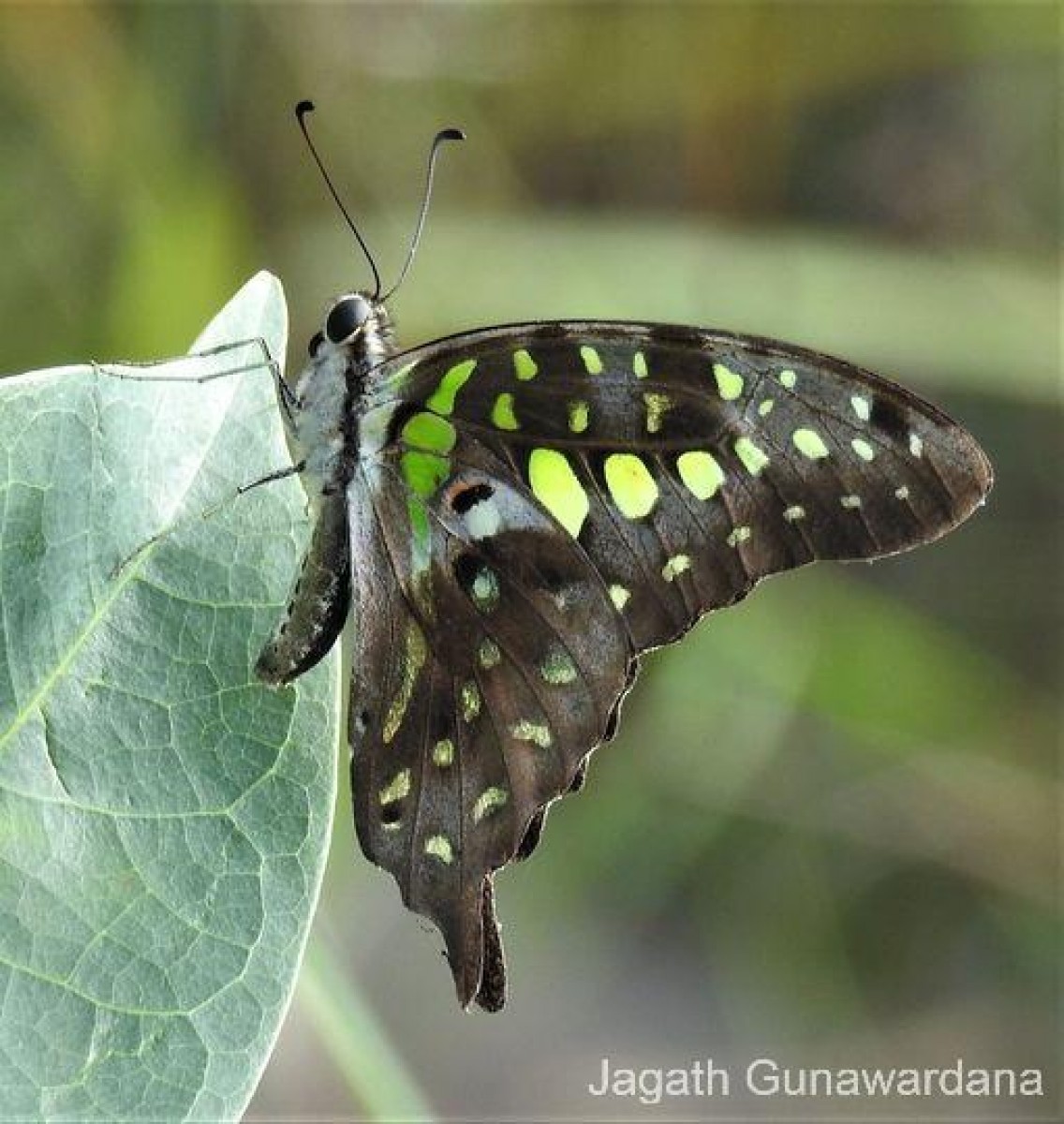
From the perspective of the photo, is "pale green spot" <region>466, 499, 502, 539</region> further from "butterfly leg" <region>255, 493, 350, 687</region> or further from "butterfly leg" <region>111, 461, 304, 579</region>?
"butterfly leg" <region>111, 461, 304, 579</region>

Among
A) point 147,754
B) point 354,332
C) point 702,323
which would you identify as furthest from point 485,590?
point 702,323

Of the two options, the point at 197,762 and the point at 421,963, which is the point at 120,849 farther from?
the point at 421,963

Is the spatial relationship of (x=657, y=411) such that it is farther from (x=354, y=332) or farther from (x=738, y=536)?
(x=354, y=332)

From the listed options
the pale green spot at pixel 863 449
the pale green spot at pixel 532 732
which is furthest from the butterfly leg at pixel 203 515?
the pale green spot at pixel 863 449

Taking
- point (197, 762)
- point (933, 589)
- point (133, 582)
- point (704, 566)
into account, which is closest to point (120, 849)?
point (197, 762)

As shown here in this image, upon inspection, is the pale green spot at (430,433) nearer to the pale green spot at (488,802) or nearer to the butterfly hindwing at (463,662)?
the butterfly hindwing at (463,662)

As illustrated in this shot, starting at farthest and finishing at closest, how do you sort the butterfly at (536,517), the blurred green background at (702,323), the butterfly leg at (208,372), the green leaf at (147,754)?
1. the blurred green background at (702,323)
2. the butterfly at (536,517)
3. the butterfly leg at (208,372)
4. the green leaf at (147,754)
